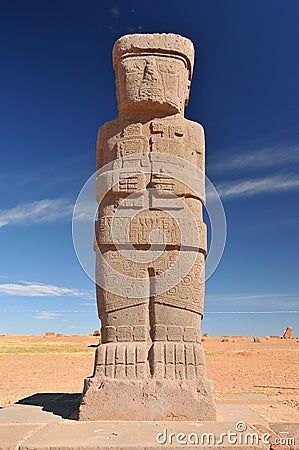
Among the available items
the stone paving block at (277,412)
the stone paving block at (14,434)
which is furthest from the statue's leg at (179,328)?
the stone paving block at (14,434)

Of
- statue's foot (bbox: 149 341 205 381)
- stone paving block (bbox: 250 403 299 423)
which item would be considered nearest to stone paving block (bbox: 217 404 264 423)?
stone paving block (bbox: 250 403 299 423)

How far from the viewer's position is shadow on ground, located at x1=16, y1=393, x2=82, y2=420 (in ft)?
18.5

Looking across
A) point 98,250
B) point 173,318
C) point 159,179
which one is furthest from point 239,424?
point 159,179

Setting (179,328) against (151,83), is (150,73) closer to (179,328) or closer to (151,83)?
A: (151,83)

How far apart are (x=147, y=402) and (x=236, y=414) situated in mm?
1211

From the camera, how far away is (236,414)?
18.4 feet

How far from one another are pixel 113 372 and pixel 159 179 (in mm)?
2417

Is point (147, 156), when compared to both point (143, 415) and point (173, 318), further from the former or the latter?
point (143, 415)

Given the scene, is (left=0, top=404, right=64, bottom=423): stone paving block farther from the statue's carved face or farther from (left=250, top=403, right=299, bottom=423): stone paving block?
the statue's carved face

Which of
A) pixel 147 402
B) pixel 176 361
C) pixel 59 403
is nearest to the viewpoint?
pixel 147 402

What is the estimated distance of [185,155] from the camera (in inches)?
239

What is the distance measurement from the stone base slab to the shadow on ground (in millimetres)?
361

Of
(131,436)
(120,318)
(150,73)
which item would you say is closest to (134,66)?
(150,73)

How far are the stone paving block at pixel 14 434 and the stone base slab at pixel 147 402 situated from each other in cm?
60
